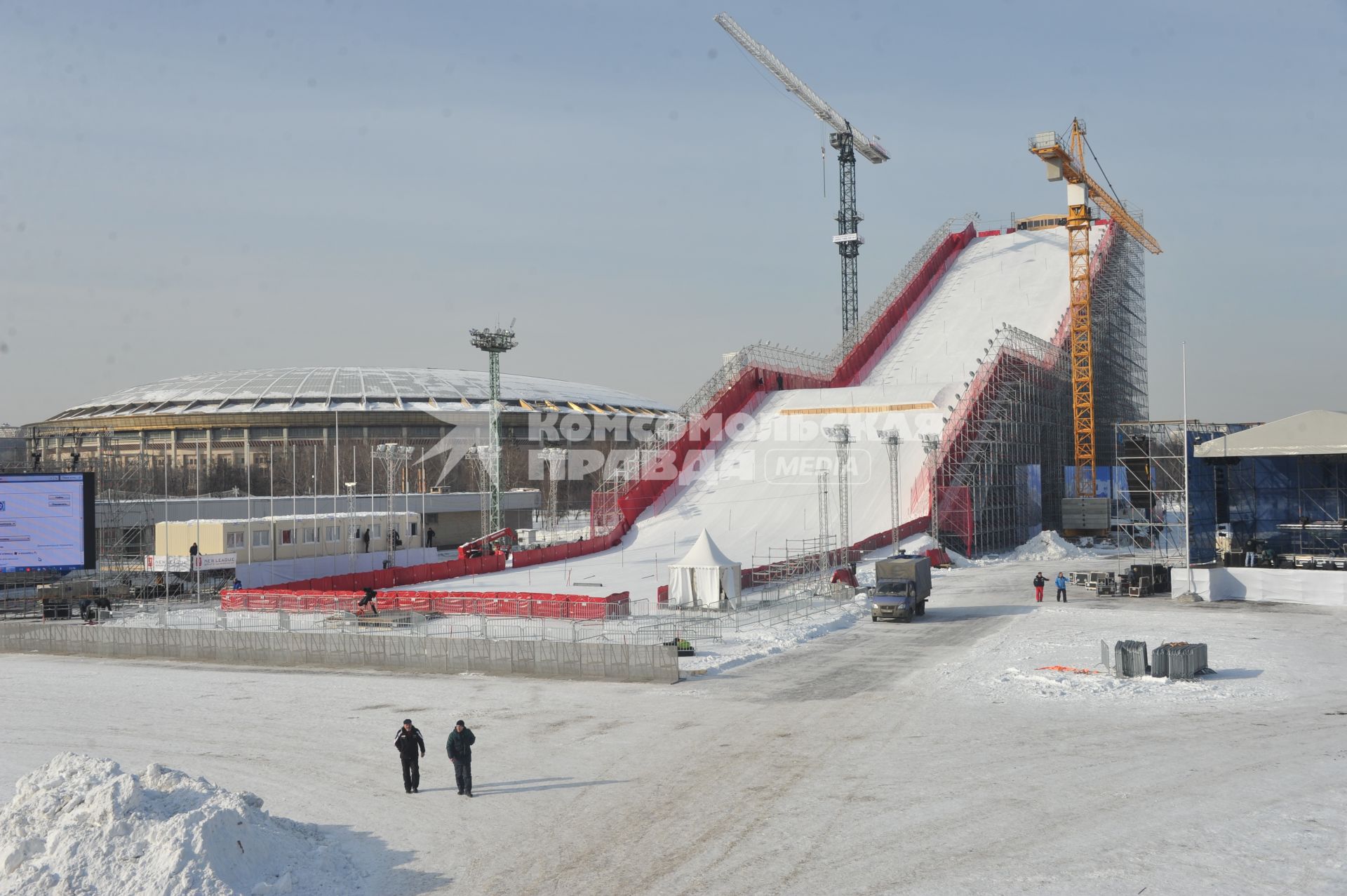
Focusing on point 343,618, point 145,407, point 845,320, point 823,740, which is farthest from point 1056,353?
point 145,407

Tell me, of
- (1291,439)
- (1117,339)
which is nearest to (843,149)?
(1117,339)

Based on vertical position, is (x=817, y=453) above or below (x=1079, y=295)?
below

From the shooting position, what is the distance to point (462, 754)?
46.8 ft

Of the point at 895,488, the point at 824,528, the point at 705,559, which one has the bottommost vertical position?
the point at 705,559

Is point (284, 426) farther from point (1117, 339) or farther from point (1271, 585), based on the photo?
point (1271, 585)

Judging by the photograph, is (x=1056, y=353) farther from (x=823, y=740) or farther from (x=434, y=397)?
(x=434, y=397)

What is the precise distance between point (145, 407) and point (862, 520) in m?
77.5

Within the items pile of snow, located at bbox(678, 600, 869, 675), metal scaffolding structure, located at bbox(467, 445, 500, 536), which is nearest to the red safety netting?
pile of snow, located at bbox(678, 600, 869, 675)

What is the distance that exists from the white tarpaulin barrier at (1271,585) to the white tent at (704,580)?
1389cm

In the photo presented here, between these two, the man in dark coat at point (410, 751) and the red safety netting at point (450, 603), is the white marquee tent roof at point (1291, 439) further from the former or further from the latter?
the man in dark coat at point (410, 751)

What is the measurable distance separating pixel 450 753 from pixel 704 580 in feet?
58.8

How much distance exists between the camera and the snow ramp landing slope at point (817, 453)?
142ft

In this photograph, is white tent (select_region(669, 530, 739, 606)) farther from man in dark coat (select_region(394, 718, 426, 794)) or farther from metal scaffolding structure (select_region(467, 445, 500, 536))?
metal scaffolding structure (select_region(467, 445, 500, 536))

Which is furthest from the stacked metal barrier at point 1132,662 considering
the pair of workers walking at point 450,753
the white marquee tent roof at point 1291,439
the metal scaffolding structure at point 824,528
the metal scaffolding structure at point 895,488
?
the metal scaffolding structure at point 895,488
